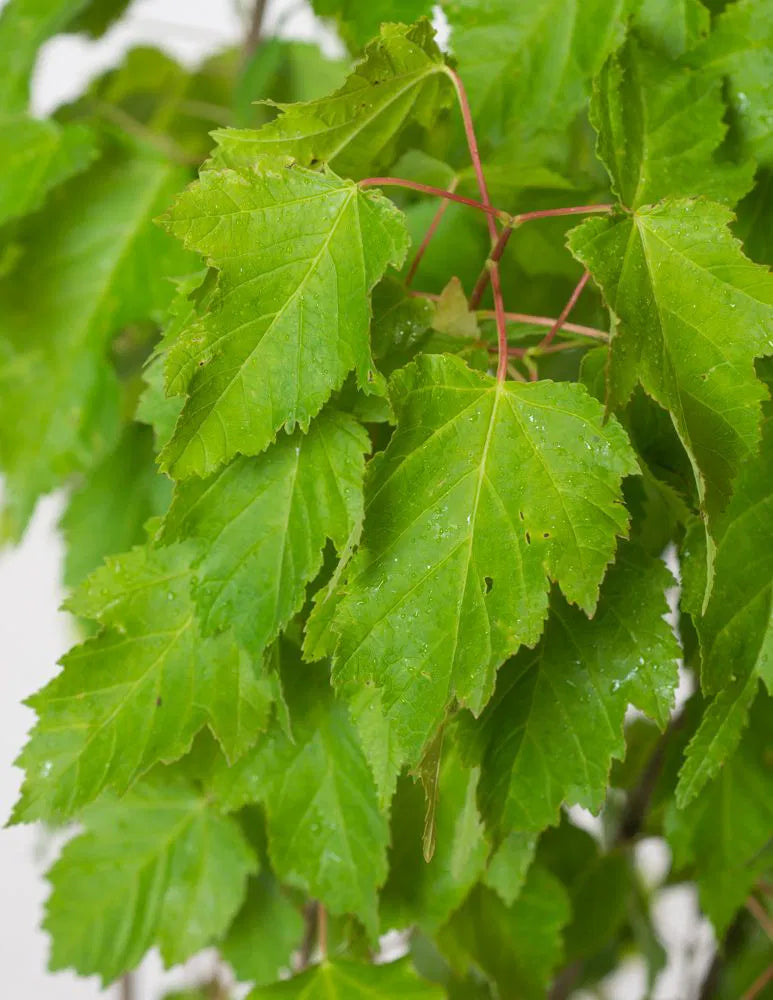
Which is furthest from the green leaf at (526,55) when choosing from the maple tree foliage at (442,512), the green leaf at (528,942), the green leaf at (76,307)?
the green leaf at (528,942)

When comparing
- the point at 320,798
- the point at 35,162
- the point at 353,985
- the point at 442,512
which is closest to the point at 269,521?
the point at 442,512

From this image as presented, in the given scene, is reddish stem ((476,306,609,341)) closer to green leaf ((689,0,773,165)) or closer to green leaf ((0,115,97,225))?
green leaf ((689,0,773,165))

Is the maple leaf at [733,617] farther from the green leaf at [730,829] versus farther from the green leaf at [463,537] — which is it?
the green leaf at [730,829]

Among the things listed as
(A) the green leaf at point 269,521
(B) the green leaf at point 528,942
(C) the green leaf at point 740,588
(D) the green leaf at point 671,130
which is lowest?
(B) the green leaf at point 528,942

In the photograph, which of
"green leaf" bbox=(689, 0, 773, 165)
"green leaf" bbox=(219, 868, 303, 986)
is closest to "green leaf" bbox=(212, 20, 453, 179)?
"green leaf" bbox=(689, 0, 773, 165)

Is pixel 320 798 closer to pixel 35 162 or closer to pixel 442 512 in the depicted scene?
pixel 442 512

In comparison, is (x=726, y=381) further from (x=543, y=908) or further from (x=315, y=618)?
(x=543, y=908)
